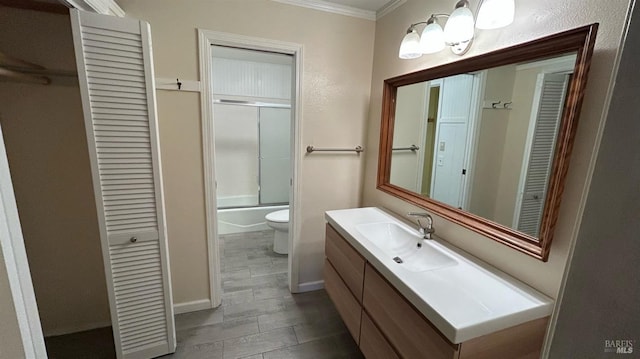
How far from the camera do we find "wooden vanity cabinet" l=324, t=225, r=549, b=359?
0.91 metres

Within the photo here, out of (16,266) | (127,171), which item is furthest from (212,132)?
(16,266)

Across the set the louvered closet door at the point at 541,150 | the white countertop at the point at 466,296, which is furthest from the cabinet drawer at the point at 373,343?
the louvered closet door at the point at 541,150

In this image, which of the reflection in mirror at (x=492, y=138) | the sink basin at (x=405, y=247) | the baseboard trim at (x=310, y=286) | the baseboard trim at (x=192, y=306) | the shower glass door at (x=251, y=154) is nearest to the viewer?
the reflection in mirror at (x=492, y=138)

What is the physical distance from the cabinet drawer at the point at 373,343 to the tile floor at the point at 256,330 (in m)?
0.43

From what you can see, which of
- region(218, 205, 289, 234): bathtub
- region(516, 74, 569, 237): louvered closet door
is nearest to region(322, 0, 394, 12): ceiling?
region(516, 74, 569, 237): louvered closet door

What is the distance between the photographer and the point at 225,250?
10.5 feet

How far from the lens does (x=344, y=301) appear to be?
1676mm

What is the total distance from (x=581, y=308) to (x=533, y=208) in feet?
2.25

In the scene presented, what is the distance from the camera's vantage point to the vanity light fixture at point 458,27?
108 cm

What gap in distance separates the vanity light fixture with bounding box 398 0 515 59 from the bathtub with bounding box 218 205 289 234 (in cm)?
298

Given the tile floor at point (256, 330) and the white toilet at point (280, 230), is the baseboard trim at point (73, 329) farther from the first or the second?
the white toilet at point (280, 230)

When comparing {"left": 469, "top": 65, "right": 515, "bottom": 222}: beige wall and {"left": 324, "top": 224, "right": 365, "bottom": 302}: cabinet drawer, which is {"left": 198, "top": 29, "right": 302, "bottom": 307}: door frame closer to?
{"left": 324, "top": 224, "right": 365, "bottom": 302}: cabinet drawer

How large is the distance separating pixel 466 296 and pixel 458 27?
4.03 feet

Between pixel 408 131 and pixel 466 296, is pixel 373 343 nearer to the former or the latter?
pixel 466 296
